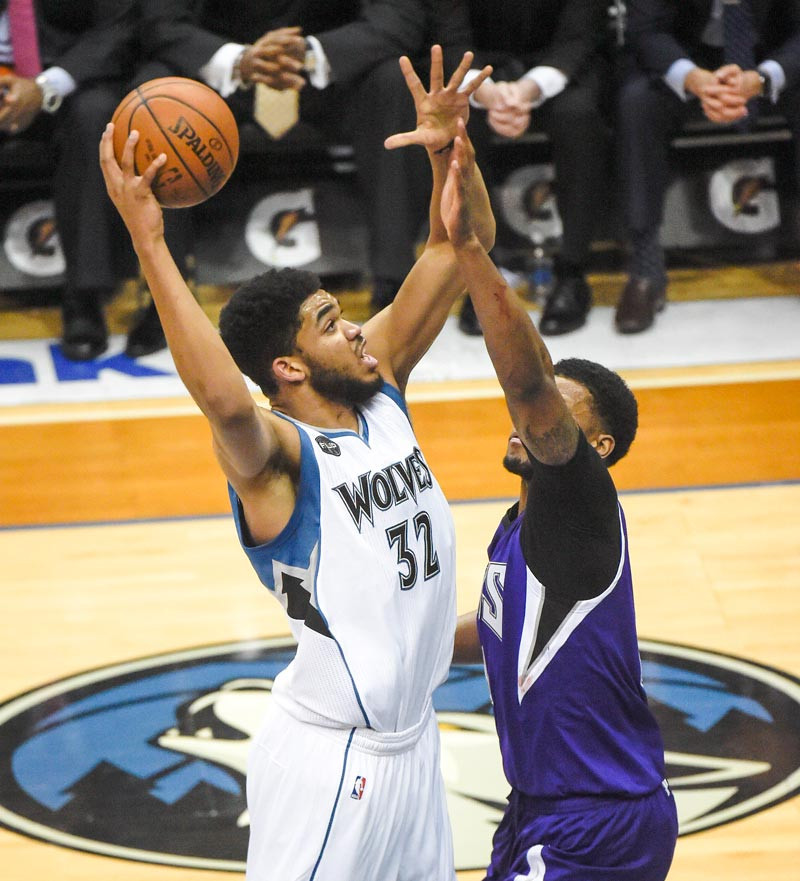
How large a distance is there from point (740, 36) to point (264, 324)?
4.36 meters

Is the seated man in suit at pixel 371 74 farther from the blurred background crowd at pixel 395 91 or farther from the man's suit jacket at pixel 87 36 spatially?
the man's suit jacket at pixel 87 36

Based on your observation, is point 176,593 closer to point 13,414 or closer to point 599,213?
point 13,414

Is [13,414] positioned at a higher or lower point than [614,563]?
lower

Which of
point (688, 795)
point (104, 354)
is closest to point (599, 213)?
point (104, 354)

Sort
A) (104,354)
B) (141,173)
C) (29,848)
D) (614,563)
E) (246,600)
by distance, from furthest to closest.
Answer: (104,354), (246,600), (29,848), (141,173), (614,563)

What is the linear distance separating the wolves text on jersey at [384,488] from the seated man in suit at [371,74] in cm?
348

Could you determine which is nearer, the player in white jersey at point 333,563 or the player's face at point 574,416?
the player in white jersey at point 333,563

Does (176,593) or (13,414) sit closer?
(176,593)

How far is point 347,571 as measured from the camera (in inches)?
105

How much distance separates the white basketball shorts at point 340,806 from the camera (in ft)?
8.65

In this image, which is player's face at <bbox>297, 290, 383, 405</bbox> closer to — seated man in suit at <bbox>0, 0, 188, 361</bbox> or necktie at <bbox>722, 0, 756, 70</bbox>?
seated man in suit at <bbox>0, 0, 188, 361</bbox>

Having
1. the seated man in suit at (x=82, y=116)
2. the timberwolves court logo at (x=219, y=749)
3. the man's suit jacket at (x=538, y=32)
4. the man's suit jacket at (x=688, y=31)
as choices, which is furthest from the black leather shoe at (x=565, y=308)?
the timberwolves court logo at (x=219, y=749)

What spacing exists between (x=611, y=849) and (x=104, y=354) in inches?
179

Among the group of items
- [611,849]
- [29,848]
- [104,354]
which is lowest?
[104,354]
